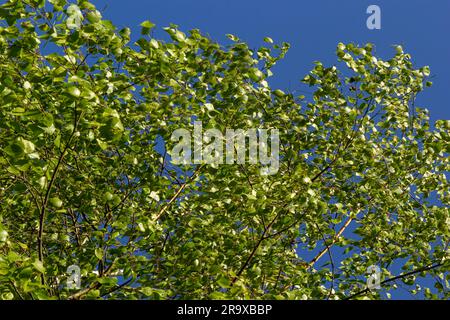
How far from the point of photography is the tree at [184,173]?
23.2 feet

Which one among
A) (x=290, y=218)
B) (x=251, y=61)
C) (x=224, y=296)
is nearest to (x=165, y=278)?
(x=290, y=218)

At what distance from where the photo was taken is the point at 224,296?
5.61m

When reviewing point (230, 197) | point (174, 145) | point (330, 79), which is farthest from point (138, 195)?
point (330, 79)

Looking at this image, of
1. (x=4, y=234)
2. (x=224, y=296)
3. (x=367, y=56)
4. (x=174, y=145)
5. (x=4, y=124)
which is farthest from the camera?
(x=367, y=56)

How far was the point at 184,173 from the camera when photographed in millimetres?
9367

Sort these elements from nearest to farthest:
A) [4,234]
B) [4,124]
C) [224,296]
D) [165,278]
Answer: [4,234] → [224,296] → [4,124] → [165,278]

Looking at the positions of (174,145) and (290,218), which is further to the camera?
(174,145)

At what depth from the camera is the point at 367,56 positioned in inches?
398

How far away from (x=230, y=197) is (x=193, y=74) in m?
1.88

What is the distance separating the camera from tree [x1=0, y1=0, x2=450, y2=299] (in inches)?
279
